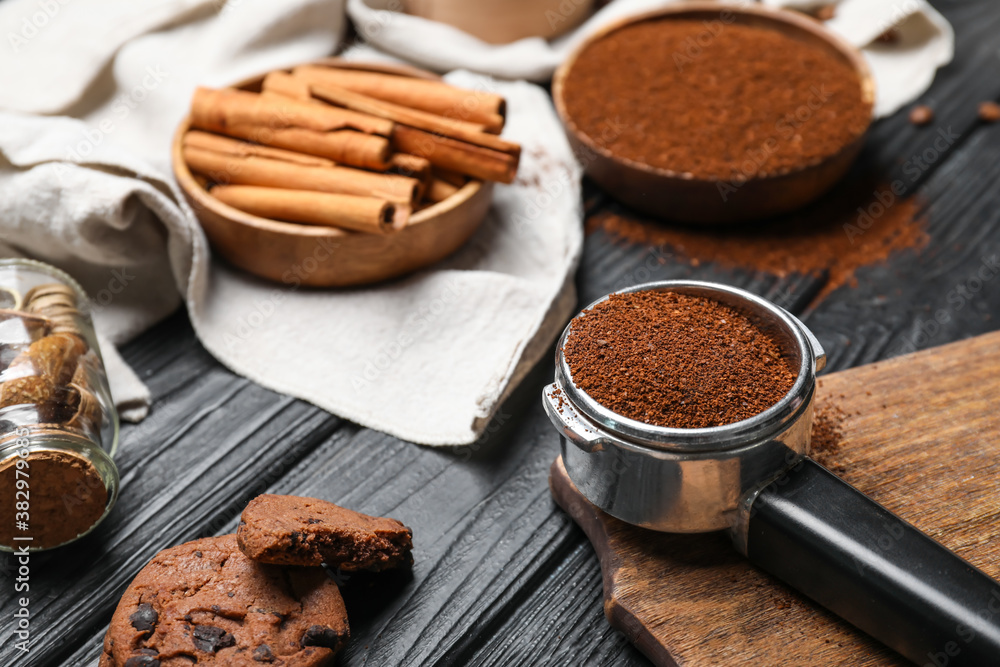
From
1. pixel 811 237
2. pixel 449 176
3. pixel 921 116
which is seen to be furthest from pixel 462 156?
pixel 921 116

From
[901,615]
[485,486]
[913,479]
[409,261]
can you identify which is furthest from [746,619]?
[409,261]

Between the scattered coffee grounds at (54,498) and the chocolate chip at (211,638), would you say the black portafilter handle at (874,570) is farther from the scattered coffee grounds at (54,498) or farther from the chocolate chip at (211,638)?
the scattered coffee grounds at (54,498)

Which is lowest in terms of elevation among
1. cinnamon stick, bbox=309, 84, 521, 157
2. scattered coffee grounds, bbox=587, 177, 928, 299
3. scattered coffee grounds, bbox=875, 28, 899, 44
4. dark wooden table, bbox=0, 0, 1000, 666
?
dark wooden table, bbox=0, 0, 1000, 666

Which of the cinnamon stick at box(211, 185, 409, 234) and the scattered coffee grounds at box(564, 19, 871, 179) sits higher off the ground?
the scattered coffee grounds at box(564, 19, 871, 179)

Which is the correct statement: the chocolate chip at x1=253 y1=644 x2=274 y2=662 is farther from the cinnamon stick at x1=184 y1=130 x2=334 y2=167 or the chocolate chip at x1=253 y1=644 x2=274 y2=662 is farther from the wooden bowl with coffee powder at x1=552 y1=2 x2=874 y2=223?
the wooden bowl with coffee powder at x1=552 y1=2 x2=874 y2=223

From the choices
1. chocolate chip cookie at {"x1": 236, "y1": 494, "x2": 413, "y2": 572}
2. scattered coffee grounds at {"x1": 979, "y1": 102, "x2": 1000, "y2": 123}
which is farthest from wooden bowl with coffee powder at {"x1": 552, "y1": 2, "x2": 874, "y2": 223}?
chocolate chip cookie at {"x1": 236, "y1": 494, "x2": 413, "y2": 572}

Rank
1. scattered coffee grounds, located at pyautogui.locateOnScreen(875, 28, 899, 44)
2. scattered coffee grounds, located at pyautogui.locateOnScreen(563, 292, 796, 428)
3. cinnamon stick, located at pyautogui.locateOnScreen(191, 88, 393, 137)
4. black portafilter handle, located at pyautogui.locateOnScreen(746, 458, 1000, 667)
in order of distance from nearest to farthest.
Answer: black portafilter handle, located at pyautogui.locateOnScreen(746, 458, 1000, 667)
scattered coffee grounds, located at pyautogui.locateOnScreen(563, 292, 796, 428)
cinnamon stick, located at pyautogui.locateOnScreen(191, 88, 393, 137)
scattered coffee grounds, located at pyautogui.locateOnScreen(875, 28, 899, 44)

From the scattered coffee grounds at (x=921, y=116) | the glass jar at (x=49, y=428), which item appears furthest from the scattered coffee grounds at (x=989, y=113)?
the glass jar at (x=49, y=428)

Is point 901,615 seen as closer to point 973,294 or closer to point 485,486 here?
point 485,486
